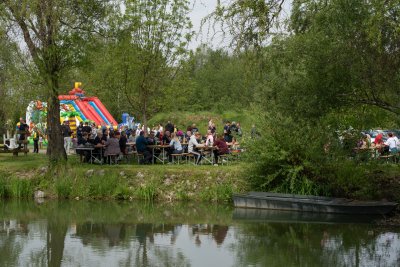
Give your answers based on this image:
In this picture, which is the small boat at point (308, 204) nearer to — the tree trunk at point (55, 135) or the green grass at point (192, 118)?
the tree trunk at point (55, 135)

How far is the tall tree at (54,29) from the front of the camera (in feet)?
60.5

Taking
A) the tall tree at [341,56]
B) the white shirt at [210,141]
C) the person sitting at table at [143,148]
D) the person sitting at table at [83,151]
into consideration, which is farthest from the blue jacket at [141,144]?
the tall tree at [341,56]

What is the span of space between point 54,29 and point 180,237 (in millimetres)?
7792

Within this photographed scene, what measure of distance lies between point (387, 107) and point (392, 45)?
186 cm

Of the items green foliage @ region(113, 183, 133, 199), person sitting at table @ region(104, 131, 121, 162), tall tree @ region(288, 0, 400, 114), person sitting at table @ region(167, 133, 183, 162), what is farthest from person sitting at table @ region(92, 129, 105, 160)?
tall tree @ region(288, 0, 400, 114)

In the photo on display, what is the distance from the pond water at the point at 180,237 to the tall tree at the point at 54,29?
3826mm

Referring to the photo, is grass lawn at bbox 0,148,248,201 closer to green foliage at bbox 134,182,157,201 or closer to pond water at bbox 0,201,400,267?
green foliage at bbox 134,182,157,201

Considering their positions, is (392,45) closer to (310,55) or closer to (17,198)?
(310,55)

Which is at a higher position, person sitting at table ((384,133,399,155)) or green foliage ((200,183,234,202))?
person sitting at table ((384,133,399,155))

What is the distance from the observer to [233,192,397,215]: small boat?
53.4ft

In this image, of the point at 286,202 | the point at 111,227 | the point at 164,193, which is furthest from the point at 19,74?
the point at 286,202

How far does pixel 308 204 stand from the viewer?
16953 millimetres

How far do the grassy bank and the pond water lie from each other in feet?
2.15

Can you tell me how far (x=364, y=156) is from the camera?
1703cm
